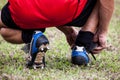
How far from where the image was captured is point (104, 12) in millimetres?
3762

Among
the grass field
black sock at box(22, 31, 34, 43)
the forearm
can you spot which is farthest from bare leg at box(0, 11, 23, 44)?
the forearm

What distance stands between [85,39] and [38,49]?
559 millimetres

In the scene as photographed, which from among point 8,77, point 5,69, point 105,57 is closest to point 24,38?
point 5,69

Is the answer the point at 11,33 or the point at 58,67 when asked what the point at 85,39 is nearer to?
the point at 58,67

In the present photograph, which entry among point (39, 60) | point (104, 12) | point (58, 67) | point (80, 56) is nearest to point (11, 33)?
point (39, 60)

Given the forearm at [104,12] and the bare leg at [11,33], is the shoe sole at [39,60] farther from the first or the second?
the forearm at [104,12]

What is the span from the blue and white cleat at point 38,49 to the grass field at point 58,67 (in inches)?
2.6

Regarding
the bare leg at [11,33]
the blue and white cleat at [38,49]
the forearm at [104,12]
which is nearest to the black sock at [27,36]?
the bare leg at [11,33]

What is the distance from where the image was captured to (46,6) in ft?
11.5

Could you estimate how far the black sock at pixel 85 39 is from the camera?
12.8 ft

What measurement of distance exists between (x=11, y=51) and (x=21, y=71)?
0.99m

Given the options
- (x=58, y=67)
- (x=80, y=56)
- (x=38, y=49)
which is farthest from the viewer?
(x=80, y=56)

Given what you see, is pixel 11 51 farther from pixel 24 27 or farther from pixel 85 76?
pixel 85 76

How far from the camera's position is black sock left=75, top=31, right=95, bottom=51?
3893 millimetres
